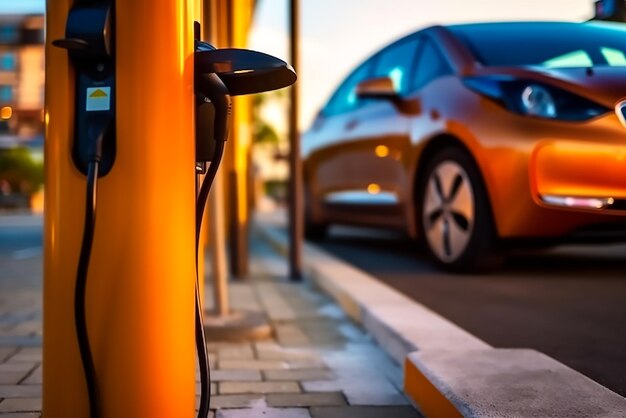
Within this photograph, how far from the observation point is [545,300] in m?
3.74

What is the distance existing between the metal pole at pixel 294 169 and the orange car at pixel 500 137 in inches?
23.0

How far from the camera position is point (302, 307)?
4320 mm

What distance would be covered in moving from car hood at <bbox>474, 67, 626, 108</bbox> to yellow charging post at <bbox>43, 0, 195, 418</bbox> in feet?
9.07

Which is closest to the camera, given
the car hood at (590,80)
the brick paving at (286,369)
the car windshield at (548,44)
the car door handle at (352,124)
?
the brick paving at (286,369)

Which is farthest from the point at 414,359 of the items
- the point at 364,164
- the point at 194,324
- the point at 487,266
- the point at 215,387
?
the point at 364,164

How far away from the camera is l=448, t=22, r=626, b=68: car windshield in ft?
13.4

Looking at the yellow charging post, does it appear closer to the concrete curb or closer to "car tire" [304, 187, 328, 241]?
the concrete curb

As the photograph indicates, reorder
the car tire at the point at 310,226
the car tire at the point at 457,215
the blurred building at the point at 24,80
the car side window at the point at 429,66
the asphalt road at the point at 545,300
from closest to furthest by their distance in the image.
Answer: the asphalt road at the point at 545,300 < the car tire at the point at 457,215 < the car side window at the point at 429,66 < the car tire at the point at 310,226 < the blurred building at the point at 24,80

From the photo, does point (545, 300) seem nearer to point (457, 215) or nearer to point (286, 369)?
point (457, 215)

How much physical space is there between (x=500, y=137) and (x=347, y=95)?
300 cm

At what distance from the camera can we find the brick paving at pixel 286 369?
7.48ft

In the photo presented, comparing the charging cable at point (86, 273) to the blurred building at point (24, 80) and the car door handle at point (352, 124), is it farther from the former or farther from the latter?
the blurred building at point (24, 80)

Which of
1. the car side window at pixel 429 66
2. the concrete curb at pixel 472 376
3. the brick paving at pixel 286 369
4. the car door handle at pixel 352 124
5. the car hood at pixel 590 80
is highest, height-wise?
the car side window at pixel 429 66

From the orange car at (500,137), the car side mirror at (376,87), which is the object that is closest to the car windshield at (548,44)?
the orange car at (500,137)
